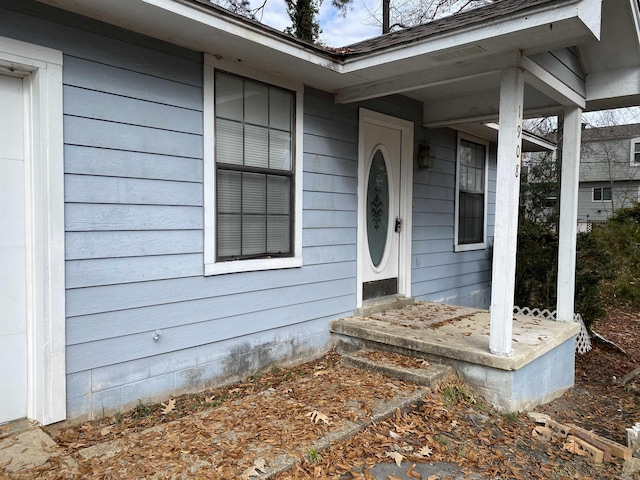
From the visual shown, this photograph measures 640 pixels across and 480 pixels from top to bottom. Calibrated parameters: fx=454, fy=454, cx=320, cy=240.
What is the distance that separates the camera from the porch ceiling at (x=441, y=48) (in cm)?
296

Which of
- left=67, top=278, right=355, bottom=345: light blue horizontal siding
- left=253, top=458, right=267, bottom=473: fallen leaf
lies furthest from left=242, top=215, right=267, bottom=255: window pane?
left=253, top=458, right=267, bottom=473: fallen leaf

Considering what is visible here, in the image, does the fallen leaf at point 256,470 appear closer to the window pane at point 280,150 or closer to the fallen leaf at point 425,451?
the fallen leaf at point 425,451

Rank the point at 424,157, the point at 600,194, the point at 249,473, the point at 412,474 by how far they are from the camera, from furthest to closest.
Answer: the point at 600,194 < the point at 424,157 < the point at 412,474 < the point at 249,473

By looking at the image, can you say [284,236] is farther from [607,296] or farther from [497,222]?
[607,296]

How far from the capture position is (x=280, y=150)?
4.24m

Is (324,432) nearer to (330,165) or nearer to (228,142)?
(228,142)

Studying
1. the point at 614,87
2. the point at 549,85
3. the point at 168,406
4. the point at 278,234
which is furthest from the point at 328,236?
the point at 614,87

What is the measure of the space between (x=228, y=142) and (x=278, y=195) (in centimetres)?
70

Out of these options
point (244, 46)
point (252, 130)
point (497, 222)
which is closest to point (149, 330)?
point (252, 130)

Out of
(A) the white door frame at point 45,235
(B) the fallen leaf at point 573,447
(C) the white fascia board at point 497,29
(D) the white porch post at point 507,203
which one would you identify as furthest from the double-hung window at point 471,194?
(A) the white door frame at point 45,235

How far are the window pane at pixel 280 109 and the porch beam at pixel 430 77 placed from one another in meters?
0.66

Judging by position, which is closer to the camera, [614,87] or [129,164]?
[129,164]

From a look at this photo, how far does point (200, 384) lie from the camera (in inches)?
145

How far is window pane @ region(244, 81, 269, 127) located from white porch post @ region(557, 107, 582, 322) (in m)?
3.16
